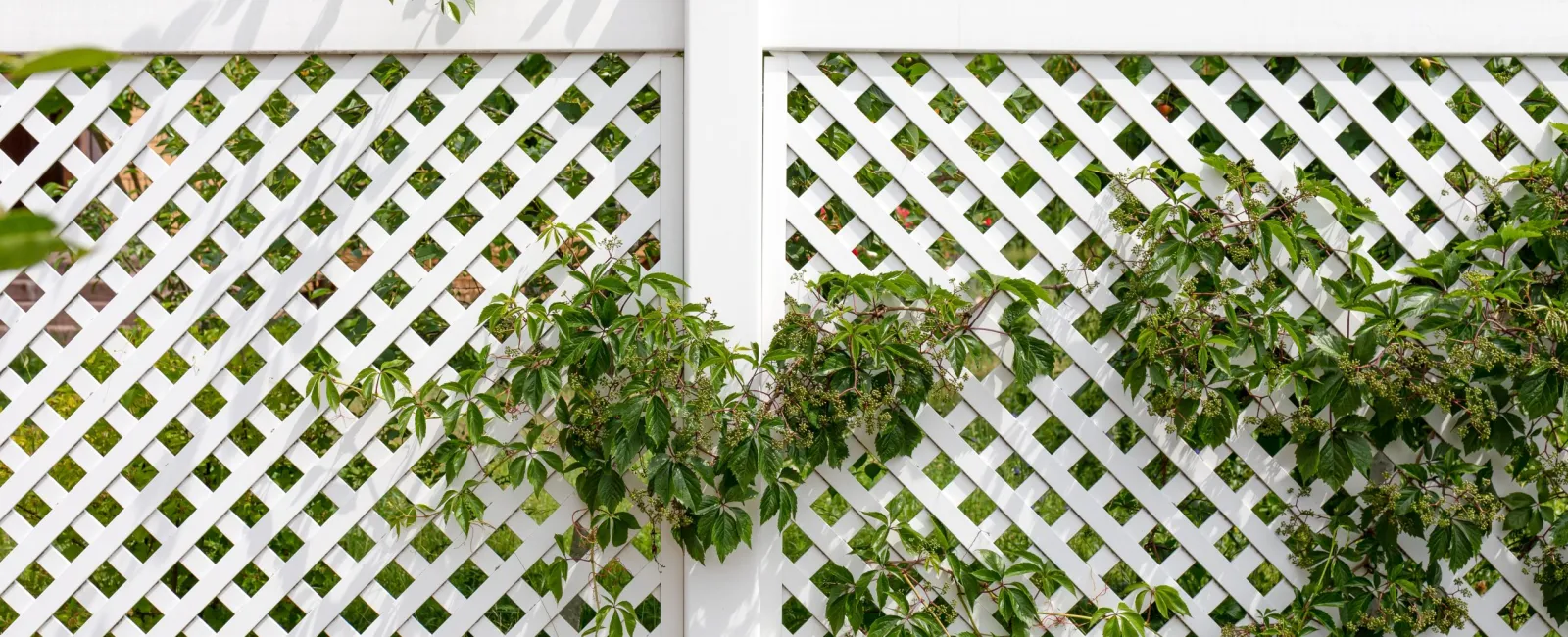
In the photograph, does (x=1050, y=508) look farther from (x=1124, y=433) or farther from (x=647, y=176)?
(x=647, y=176)

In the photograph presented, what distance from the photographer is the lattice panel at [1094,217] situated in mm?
1875

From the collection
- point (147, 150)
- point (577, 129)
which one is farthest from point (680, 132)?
point (147, 150)

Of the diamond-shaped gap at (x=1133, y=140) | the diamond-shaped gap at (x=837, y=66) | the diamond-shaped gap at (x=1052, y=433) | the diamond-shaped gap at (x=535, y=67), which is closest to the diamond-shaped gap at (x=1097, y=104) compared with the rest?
the diamond-shaped gap at (x=1133, y=140)

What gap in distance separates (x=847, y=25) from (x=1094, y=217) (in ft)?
1.85

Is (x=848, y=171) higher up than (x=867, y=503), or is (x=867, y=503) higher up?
(x=848, y=171)

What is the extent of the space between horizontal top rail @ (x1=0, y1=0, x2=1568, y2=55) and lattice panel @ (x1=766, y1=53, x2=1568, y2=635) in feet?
0.15

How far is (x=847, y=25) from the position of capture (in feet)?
6.07

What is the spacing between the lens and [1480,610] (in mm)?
1937

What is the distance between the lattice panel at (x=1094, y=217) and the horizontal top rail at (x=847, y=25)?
0.15ft

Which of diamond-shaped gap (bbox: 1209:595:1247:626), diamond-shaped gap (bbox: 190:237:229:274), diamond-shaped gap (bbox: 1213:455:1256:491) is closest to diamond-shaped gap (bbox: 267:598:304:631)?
diamond-shaped gap (bbox: 190:237:229:274)

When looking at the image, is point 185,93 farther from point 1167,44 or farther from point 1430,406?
point 1430,406

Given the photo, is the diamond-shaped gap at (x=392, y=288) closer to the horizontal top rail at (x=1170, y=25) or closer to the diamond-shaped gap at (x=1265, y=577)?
the horizontal top rail at (x=1170, y=25)

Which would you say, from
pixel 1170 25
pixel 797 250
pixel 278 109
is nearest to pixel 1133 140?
pixel 1170 25

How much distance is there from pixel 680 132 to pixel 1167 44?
0.88m
